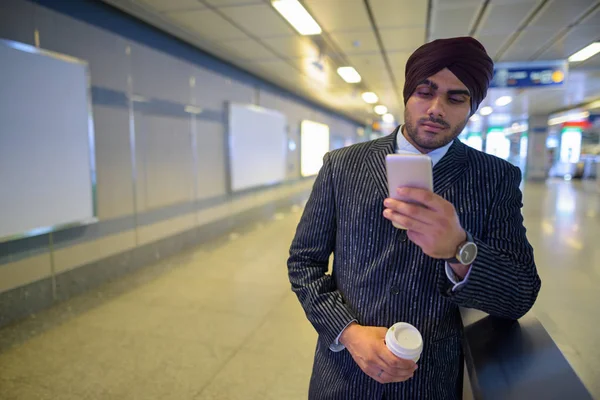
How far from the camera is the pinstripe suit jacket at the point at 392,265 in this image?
933mm

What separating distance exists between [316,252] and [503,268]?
0.47 m

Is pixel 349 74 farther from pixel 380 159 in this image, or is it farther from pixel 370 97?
pixel 380 159

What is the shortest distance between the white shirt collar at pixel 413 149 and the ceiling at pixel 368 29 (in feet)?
10.9

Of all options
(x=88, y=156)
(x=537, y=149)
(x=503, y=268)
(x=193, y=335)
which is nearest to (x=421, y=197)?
(x=503, y=268)

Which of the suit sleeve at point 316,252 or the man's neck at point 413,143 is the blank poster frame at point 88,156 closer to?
the suit sleeve at point 316,252

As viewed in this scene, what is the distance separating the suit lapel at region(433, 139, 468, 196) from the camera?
989 millimetres

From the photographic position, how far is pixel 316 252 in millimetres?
1101

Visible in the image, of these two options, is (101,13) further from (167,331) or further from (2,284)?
(167,331)

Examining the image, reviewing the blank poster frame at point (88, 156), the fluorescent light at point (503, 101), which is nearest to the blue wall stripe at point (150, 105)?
the blank poster frame at point (88, 156)

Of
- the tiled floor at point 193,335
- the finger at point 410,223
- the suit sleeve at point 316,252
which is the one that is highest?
the finger at point 410,223

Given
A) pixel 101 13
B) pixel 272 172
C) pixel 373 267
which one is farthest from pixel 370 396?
pixel 272 172

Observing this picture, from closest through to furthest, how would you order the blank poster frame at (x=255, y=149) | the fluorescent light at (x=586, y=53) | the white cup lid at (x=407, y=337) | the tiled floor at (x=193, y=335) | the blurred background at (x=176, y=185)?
the white cup lid at (x=407, y=337), the tiled floor at (x=193, y=335), the blurred background at (x=176, y=185), the fluorescent light at (x=586, y=53), the blank poster frame at (x=255, y=149)

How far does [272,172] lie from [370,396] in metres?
8.09

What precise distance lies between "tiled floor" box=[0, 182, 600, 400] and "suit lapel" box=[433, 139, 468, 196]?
3.70 feet
